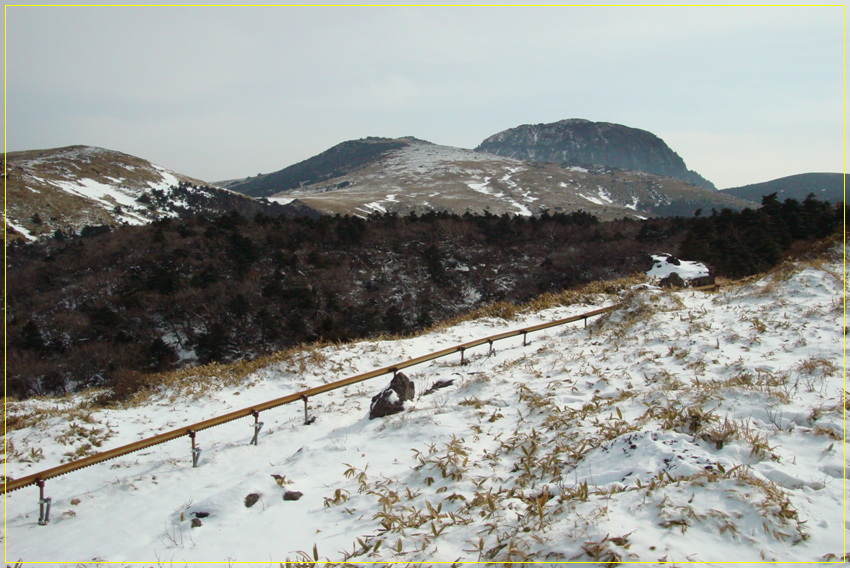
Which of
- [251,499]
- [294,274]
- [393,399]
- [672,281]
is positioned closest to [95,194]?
[294,274]

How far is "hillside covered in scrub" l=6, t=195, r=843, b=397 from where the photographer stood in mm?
25641

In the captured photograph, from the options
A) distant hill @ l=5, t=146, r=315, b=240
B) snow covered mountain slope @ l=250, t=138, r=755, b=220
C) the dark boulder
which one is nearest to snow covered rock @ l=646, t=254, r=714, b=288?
the dark boulder

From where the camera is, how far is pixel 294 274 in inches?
1367

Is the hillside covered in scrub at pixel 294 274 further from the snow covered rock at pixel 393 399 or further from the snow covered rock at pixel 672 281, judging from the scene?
the snow covered rock at pixel 393 399

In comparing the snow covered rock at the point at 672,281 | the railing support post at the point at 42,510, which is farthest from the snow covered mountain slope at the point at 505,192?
the railing support post at the point at 42,510

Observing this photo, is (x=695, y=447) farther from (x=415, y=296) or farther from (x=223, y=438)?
(x=415, y=296)

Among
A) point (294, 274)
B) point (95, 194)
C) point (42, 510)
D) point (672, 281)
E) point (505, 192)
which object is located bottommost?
point (42, 510)

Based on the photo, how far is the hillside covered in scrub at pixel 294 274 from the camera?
25641 millimetres

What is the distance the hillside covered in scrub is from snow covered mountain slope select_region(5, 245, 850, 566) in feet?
52.8

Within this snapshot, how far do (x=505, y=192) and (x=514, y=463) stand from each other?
141m

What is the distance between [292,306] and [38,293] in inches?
727

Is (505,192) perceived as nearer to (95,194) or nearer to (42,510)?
(95,194)

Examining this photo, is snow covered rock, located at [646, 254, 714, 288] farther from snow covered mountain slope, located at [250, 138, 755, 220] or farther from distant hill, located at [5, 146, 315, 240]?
snow covered mountain slope, located at [250, 138, 755, 220]

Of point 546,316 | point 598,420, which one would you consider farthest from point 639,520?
point 546,316
